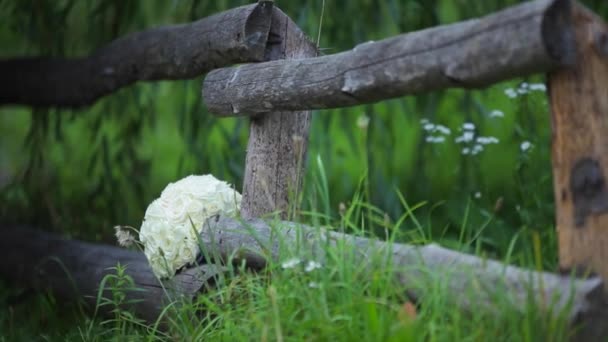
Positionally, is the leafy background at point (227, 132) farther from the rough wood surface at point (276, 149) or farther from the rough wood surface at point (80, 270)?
the rough wood surface at point (276, 149)

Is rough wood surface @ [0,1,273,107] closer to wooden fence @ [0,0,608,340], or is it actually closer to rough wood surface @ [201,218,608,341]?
wooden fence @ [0,0,608,340]

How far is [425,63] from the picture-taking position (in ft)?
5.54

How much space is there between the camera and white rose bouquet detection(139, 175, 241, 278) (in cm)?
223

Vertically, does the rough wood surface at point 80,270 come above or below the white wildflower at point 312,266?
below

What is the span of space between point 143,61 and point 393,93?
132cm

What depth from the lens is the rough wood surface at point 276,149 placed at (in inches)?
90.6

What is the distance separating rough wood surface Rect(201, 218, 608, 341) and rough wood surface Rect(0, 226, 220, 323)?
161 mm

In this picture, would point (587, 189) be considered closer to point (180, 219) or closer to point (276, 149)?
point (276, 149)

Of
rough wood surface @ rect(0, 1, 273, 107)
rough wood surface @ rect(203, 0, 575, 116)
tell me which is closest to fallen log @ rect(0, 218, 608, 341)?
rough wood surface @ rect(203, 0, 575, 116)

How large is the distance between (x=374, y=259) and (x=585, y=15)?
62 centimetres

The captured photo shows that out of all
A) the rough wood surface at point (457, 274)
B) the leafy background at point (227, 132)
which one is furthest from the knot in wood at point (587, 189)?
the leafy background at point (227, 132)

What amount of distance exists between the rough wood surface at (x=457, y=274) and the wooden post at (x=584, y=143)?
62 mm

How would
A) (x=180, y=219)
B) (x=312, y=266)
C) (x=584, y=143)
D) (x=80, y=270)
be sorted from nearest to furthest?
(x=584, y=143), (x=312, y=266), (x=180, y=219), (x=80, y=270)

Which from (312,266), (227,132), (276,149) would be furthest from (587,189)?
(227,132)
